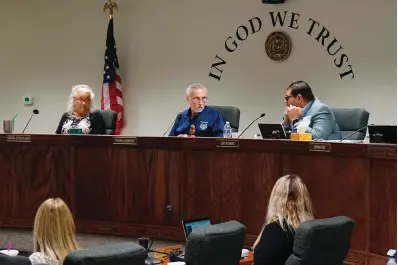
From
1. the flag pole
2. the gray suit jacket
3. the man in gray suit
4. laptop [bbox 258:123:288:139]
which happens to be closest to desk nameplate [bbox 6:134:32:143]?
laptop [bbox 258:123:288:139]

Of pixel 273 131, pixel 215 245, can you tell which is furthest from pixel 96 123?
pixel 215 245

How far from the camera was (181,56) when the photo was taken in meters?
8.88

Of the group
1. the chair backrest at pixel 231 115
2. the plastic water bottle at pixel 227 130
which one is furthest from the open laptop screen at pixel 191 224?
the chair backrest at pixel 231 115

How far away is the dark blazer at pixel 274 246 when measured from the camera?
3.33 m

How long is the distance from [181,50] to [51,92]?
220cm

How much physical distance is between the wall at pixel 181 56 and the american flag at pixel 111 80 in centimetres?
18

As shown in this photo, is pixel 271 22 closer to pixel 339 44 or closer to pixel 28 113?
pixel 339 44

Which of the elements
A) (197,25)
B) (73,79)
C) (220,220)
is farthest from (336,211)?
(73,79)

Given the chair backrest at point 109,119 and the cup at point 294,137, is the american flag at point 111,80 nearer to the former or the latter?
the chair backrest at point 109,119

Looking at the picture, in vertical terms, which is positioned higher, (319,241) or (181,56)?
(181,56)

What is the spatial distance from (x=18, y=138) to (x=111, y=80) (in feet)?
9.55

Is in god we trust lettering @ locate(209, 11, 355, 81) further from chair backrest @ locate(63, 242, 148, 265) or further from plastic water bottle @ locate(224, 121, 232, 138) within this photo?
chair backrest @ locate(63, 242, 148, 265)

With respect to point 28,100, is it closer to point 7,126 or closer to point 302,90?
point 7,126

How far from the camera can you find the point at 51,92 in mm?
9859
